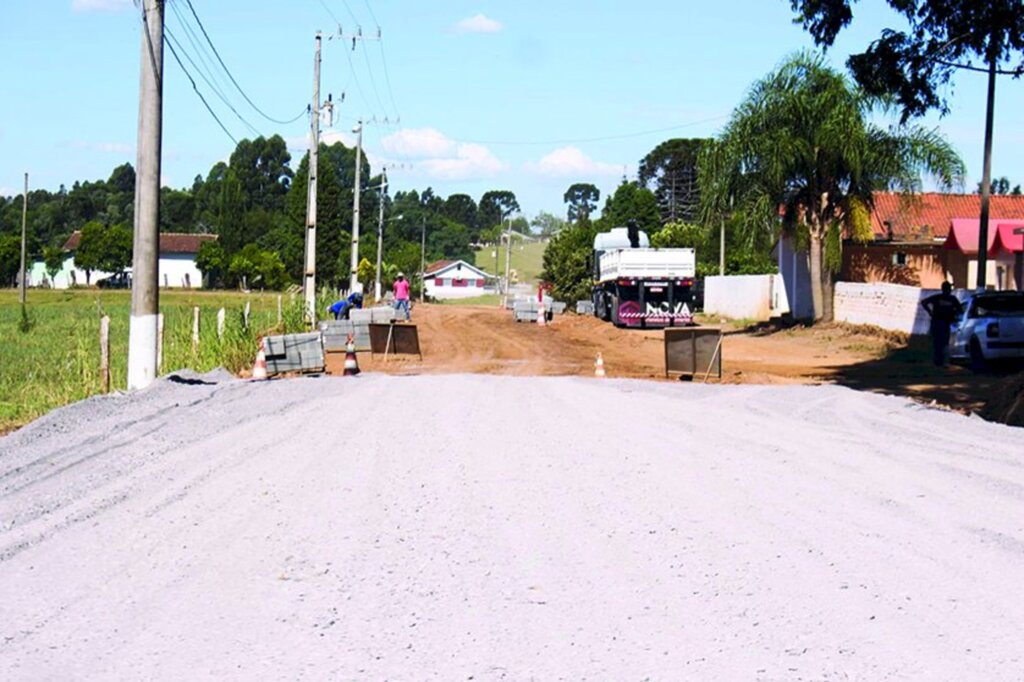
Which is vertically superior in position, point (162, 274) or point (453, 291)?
point (162, 274)

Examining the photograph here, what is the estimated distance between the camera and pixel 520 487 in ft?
37.8

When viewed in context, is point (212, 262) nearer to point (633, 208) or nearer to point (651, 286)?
point (633, 208)

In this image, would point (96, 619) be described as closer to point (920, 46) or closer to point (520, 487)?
point (520, 487)

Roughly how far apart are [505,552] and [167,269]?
11969 cm

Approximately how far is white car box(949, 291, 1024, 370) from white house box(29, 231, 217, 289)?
96140 millimetres

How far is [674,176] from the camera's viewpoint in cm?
14262

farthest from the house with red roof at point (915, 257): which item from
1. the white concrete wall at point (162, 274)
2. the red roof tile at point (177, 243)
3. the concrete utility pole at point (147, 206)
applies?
the red roof tile at point (177, 243)

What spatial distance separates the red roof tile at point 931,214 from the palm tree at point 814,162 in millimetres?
7405

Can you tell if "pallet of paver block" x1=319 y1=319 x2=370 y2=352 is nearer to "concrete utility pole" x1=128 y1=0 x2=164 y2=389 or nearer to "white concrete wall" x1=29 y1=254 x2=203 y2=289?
"concrete utility pole" x1=128 y1=0 x2=164 y2=389

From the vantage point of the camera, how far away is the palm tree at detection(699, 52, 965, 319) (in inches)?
1706

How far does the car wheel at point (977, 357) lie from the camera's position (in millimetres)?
26802

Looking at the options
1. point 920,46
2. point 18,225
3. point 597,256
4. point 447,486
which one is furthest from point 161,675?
point 18,225

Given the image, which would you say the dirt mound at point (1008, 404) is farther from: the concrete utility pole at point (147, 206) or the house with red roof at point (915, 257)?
the house with red roof at point (915, 257)

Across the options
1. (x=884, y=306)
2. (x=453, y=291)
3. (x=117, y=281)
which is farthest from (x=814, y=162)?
(x=453, y=291)
